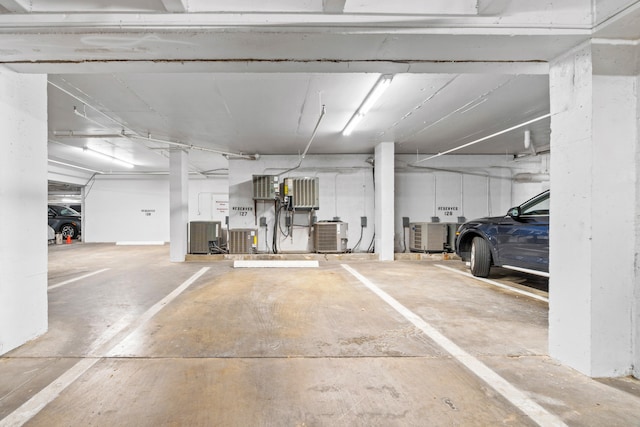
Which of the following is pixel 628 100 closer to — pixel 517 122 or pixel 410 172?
pixel 517 122

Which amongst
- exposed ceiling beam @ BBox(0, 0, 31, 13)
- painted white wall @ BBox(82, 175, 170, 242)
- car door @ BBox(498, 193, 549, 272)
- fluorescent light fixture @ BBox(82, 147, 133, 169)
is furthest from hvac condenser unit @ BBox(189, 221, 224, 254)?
car door @ BBox(498, 193, 549, 272)

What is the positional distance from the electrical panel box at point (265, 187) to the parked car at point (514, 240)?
15.0ft

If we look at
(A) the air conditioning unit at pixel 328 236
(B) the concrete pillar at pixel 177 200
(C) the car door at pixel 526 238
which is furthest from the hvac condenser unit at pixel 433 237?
(B) the concrete pillar at pixel 177 200

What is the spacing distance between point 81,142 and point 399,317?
8005 millimetres

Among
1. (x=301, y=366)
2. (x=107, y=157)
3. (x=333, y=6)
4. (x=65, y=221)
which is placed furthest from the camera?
(x=65, y=221)

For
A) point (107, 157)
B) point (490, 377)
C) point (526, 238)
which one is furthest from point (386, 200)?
point (107, 157)

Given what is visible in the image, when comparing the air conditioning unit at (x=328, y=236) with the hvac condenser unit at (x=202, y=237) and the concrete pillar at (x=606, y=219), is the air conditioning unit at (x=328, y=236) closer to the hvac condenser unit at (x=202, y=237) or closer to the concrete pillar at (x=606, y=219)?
the hvac condenser unit at (x=202, y=237)

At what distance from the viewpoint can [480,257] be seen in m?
4.89

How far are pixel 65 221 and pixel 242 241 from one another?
10165 mm

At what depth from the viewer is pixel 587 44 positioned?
75.8 inches

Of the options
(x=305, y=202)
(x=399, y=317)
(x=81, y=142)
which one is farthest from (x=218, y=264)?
(x=399, y=317)

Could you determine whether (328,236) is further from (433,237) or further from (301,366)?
(301,366)

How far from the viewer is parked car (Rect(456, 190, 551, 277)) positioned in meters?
3.83

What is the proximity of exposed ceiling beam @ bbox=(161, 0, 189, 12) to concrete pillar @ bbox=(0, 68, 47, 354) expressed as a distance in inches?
66.4
